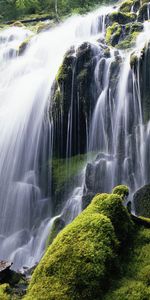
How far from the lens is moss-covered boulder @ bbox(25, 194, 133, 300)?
14.3 feet

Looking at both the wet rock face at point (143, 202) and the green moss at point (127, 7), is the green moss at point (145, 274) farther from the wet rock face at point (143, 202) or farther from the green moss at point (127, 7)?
the green moss at point (127, 7)

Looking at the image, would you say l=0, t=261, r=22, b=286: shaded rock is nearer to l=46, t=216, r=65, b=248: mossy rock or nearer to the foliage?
l=46, t=216, r=65, b=248: mossy rock

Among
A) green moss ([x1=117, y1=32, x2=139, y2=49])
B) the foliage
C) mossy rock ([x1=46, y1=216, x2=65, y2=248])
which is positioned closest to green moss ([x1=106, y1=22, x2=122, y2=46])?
green moss ([x1=117, y1=32, x2=139, y2=49])

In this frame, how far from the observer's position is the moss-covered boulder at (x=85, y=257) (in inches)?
172

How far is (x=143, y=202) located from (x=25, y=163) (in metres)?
7.59

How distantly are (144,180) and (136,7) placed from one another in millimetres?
19477

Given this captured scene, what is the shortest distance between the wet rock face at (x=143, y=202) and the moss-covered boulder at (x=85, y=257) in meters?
4.68

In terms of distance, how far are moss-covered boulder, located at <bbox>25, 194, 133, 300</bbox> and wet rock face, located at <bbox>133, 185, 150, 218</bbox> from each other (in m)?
4.68

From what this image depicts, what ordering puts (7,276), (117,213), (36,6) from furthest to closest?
(36,6) → (7,276) → (117,213)

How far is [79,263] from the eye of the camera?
454 centimetres

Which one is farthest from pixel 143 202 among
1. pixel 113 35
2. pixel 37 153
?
pixel 113 35

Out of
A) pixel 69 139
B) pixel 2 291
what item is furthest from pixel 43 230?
pixel 2 291

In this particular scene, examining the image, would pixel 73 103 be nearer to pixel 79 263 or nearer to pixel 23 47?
pixel 79 263

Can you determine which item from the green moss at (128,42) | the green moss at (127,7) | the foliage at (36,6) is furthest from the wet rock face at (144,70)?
the foliage at (36,6)
